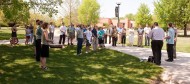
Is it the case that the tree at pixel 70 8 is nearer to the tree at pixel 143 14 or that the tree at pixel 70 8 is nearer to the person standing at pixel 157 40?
the tree at pixel 143 14

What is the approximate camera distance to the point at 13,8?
618 inches

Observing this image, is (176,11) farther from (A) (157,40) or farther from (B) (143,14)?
(A) (157,40)

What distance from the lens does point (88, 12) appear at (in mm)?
78938

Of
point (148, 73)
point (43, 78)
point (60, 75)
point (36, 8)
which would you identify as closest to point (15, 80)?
point (43, 78)

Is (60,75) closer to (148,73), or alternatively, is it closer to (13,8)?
(148,73)

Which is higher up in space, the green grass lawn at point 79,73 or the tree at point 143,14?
the tree at point 143,14

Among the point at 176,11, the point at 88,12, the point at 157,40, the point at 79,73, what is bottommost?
the point at 79,73

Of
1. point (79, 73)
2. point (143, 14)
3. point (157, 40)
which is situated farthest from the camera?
point (143, 14)

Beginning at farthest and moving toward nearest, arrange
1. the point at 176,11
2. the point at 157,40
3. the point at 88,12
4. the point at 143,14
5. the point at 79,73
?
1. the point at 143,14
2. the point at 88,12
3. the point at 176,11
4. the point at 157,40
5. the point at 79,73

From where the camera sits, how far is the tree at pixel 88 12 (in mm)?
78312

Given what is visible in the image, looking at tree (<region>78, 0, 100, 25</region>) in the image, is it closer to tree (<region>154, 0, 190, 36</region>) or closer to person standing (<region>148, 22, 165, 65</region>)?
tree (<region>154, 0, 190, 36</region>)

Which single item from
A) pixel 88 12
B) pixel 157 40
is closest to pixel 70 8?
pixel 88 12

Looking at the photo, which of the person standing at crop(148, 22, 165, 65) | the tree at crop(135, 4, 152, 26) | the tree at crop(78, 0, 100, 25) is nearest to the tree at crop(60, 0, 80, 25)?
the tree at crop(78, 0, 100, 25)

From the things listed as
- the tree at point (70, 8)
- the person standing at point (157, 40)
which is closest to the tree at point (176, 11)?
the tree at point (70, 8)
